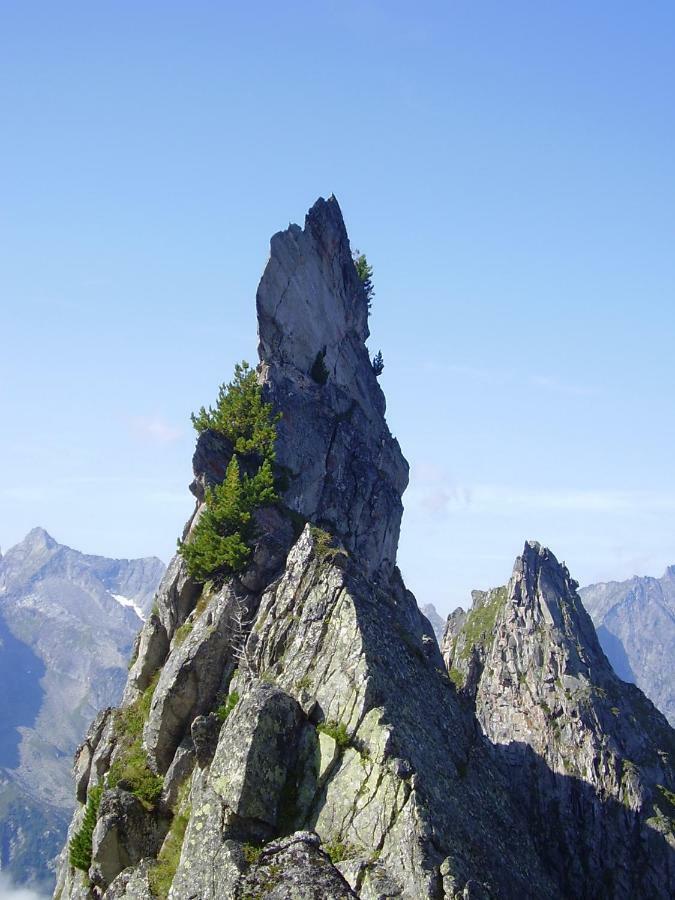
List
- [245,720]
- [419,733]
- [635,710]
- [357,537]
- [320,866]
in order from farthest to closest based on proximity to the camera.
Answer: [635,710]
[357,537]
[419,733]
[245,720]
[320,866]

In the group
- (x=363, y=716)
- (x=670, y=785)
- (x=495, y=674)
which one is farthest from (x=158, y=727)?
(x=495, y=674)

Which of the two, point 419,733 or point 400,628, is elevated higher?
point 400,628

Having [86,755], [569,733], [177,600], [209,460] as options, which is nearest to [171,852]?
[177,600]

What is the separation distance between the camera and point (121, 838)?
40.4 m

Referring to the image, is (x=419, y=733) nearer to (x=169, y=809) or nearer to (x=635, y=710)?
(x=169, y=809)

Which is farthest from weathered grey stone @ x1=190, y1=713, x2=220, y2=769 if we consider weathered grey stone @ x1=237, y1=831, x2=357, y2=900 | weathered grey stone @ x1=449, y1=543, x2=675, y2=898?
weathered grey stone @ x1=449, y1=543, x2=675, y2=898

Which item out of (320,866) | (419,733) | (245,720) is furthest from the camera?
(419,733)

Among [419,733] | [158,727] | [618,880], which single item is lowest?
[618,880]

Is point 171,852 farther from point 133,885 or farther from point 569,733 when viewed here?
point 569,733

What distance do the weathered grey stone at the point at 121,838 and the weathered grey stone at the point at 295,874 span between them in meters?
11.5

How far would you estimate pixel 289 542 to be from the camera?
179 feet

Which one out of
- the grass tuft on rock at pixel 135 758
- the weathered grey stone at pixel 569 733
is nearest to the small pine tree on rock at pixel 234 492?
the grass tuft on rock at pixel 135 758

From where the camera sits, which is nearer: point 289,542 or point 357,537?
point 289,542

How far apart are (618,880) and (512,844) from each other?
54.8 m
